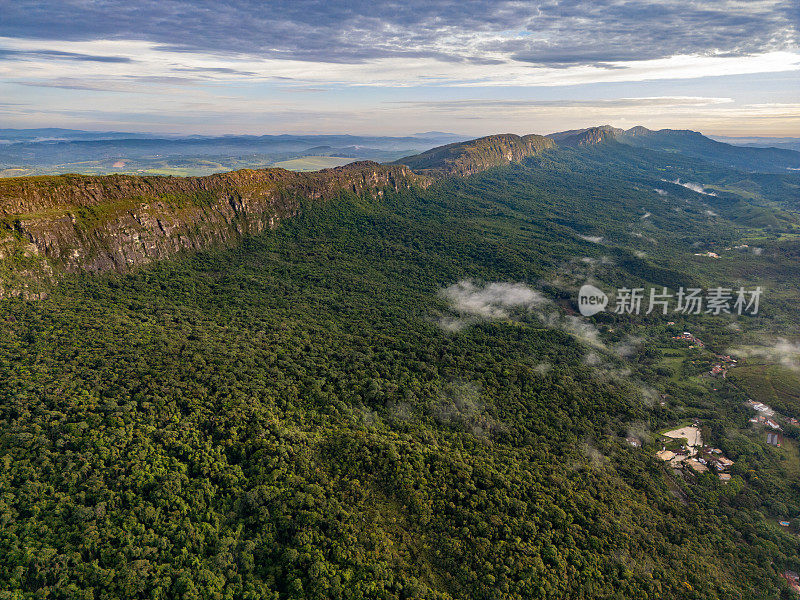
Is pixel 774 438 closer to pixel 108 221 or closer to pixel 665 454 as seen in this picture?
pixel 665 454

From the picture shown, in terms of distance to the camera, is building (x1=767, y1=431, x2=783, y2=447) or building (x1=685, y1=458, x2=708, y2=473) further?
building (x1=767, y1=431, x2=783, y2=447)

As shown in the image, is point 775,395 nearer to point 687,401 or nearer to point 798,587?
point 687,401

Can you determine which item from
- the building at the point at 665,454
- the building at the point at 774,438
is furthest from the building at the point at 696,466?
the building at the point at 774,438

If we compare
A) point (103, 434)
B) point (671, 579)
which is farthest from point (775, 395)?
point (103, 434)

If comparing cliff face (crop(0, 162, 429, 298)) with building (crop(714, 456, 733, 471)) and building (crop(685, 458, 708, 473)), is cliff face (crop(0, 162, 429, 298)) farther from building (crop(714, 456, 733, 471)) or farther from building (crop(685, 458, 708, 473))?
building (crop(714, 456, 733, 471))

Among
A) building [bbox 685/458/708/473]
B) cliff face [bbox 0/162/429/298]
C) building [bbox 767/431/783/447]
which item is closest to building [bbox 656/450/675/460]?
building [bbox 685/458/708/473]

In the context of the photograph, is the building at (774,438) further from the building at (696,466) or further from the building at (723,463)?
the building at (696,466)
